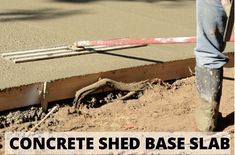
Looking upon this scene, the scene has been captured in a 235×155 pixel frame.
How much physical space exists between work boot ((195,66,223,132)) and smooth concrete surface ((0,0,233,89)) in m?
0.83

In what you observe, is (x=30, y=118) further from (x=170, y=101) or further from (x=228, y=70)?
(x=228, y=70)

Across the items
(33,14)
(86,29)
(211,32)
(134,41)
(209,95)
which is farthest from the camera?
(33,14)

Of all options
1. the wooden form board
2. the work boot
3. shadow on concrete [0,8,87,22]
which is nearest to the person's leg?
the work boot

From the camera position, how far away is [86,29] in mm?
5352

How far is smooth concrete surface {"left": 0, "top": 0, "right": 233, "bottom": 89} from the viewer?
4230mm

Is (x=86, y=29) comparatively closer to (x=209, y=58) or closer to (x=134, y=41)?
(x=134, y=41)

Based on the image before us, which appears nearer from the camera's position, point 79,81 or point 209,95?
point 209,95

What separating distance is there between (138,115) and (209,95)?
620 mm

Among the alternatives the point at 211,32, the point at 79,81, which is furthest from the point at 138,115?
the point at 211,32

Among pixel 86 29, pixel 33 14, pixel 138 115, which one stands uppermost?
pixel 33 14

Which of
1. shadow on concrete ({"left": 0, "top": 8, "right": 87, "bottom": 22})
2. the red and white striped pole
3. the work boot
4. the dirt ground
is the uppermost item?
shadow on concrete ({"left": 0, "top": 8, "right": 87, "bottom": 22})

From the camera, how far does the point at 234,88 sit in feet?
14.7

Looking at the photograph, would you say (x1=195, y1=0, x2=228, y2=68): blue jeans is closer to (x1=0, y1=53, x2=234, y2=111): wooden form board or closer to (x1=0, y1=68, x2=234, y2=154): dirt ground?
(x1=0, y1=68, x2=234, y2=154): dirt ground

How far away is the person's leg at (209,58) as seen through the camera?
351 centimetres
